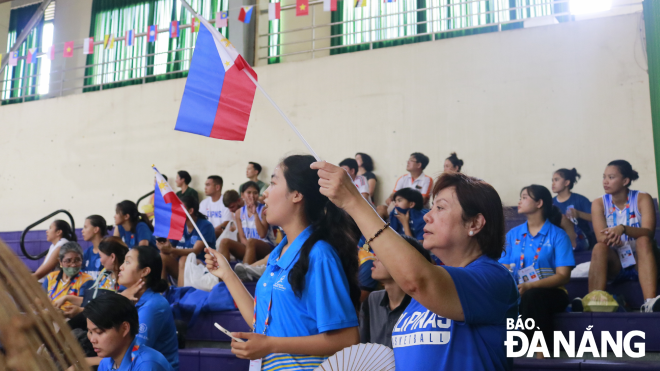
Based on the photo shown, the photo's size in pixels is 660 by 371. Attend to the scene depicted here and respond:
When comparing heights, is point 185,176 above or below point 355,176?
above

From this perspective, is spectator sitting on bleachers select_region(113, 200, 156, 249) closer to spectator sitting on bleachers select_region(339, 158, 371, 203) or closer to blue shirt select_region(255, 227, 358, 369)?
spectator sitting on bleachers select_region(339, 158, 371, 203)

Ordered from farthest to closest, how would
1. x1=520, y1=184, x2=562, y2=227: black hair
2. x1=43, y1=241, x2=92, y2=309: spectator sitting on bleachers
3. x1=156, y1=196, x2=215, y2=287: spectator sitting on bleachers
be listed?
x1=156, y1=196, x2=215, y2=287: spectator sitting on bleachers → x1=43, y1=241, x2=92, y2=309: spectator sitting on bleachers → x1=520, y1=184, x2=562, y2=227: black hair

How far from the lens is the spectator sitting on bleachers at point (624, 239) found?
130 inches

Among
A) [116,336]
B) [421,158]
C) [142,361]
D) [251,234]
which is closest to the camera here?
[142,361]

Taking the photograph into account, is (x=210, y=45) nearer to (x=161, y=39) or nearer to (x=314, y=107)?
(x=314, y=107)

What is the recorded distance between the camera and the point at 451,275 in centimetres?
112

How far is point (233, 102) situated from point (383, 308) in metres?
1.27

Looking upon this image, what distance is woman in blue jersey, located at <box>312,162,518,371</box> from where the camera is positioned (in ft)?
3.51

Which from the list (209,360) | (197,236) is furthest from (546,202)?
(197,236)

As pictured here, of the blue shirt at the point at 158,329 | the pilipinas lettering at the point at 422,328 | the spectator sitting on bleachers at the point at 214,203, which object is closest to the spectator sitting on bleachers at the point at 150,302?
the blue shirt at the point at 158,329

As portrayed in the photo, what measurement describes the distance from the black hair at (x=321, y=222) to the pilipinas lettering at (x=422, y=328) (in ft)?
1.00

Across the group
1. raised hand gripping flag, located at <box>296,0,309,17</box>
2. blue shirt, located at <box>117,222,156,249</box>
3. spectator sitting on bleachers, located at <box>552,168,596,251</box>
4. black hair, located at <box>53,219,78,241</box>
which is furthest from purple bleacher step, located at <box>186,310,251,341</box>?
raised hand gripping flag, located at <box>296,0,309,17</box>

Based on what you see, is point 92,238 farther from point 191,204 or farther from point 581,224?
point 581,224

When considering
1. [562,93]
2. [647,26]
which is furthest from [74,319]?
[562,93]
